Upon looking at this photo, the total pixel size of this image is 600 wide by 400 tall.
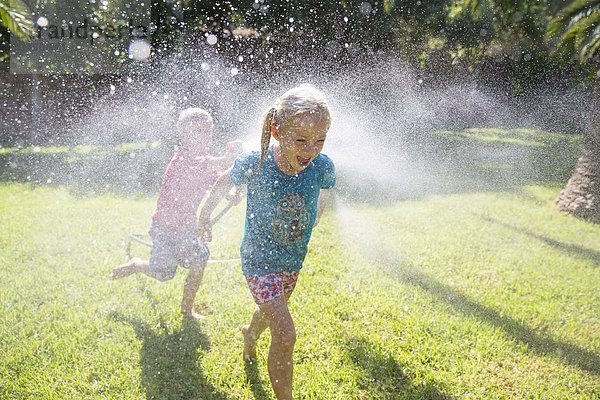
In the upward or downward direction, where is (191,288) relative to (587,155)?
downward

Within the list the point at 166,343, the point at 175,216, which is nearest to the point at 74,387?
the point at 166,343

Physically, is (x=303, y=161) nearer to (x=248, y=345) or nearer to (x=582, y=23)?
(x=248, y=345)

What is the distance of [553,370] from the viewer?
136 inches

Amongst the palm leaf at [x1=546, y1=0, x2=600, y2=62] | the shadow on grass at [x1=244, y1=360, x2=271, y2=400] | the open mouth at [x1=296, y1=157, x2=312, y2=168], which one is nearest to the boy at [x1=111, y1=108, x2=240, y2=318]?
the shadow on grass at [x1=244, y1=360, x2=271, y2=400]

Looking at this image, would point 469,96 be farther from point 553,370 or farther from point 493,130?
point 553,370

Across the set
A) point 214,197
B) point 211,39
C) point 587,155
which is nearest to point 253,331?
point 214,197

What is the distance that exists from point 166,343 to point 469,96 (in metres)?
23.3

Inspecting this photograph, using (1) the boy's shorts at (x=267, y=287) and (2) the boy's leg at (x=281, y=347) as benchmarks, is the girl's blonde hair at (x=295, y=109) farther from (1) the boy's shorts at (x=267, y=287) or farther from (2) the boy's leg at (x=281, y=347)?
(2) the boy's leg at (x=281, y=347)

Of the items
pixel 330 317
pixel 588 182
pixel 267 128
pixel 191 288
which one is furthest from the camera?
pixel 588 182

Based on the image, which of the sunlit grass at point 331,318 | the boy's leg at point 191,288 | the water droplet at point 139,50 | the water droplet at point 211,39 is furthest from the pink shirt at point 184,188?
the water droplet at point 211,39

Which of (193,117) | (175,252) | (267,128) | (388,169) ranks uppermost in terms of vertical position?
(267,128)

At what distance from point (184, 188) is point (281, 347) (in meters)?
1.59

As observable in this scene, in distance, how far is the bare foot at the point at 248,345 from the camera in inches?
123

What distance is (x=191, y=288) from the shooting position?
3658 millimetres
